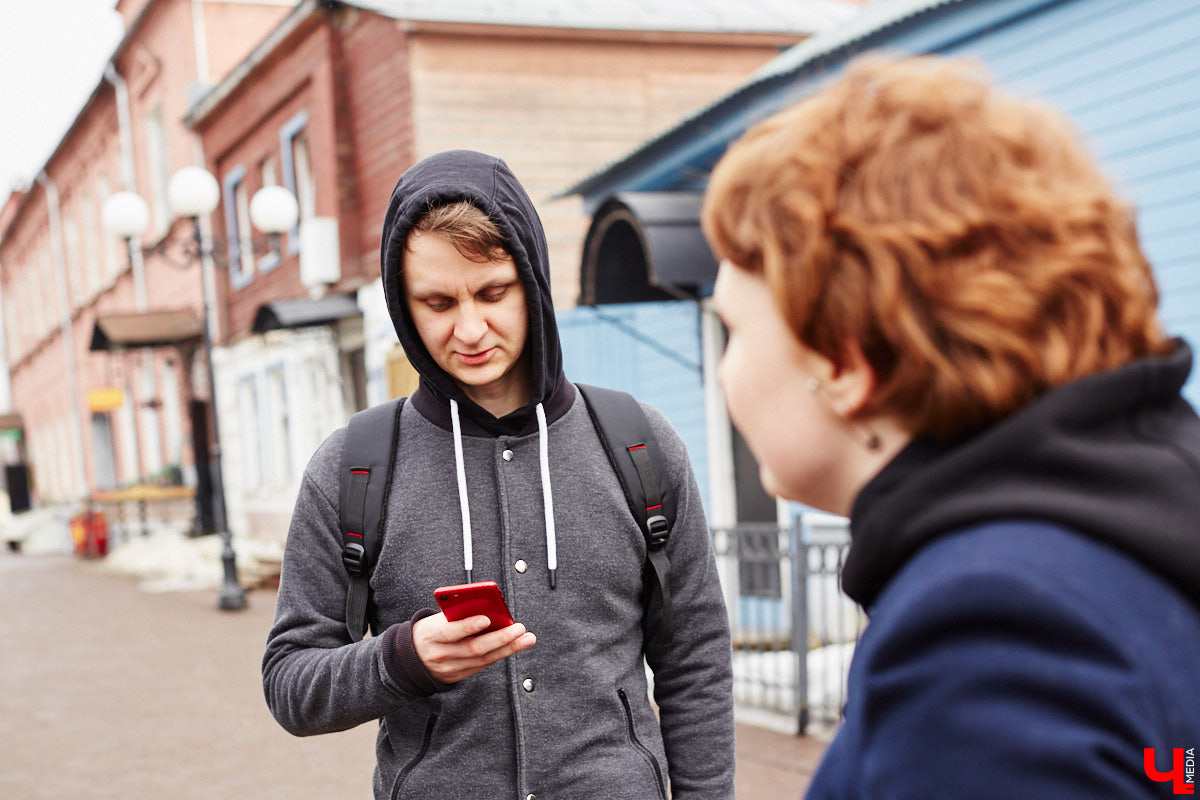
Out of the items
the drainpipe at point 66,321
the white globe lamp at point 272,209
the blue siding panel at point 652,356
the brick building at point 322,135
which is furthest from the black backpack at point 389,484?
the drainpipe at point 66,321

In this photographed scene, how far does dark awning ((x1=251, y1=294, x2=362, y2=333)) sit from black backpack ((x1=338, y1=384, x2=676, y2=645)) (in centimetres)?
1136

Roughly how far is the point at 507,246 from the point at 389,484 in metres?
0.48

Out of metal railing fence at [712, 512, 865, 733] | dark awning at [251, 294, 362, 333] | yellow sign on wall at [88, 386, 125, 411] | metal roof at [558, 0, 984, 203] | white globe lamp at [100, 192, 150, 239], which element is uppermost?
white globe lamp at [100, 192, 150, 239]

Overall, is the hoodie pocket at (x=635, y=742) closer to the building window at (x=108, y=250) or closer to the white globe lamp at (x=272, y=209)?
the white globe lamp at (x=272, y=209)

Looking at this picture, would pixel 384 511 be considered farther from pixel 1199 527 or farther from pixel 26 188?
pixel 26 188

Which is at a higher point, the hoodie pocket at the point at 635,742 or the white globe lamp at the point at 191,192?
the white globe lamp at the point at 191,192

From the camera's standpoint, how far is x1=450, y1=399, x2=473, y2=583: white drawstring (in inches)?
73.3

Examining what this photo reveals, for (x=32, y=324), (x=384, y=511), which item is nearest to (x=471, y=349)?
(x=384, y=511)

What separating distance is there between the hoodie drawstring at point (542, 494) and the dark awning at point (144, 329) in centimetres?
1679

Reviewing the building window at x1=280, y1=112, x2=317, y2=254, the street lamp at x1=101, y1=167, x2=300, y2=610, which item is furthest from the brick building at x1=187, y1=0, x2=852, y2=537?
the street lamp at x1=101, y1=167, x2=300, y2=610

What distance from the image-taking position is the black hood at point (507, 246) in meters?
1.87

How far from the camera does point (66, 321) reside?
29.2 metres

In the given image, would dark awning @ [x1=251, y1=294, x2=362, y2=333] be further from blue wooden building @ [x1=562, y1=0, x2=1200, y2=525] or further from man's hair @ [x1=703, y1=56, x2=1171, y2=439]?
man's hair @ [x1=703, y1=56, x2=1171, y2=439]

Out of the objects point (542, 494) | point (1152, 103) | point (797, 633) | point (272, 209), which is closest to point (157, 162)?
point (272, 209)
